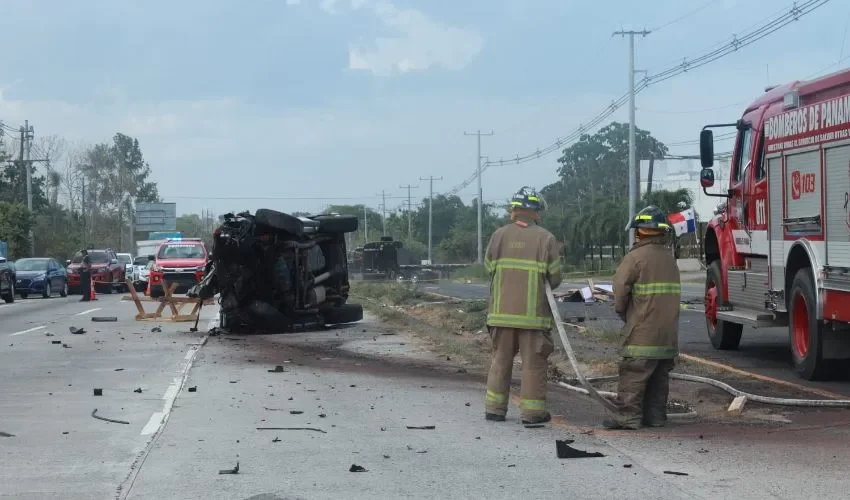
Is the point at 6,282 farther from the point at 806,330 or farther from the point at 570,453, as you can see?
the point at 570,453

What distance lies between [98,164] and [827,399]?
4162 inches

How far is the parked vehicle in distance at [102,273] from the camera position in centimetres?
4400

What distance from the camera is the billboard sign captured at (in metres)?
85.3

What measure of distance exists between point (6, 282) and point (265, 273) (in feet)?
61.7

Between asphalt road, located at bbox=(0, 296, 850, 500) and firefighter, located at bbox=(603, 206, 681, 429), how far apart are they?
286mm

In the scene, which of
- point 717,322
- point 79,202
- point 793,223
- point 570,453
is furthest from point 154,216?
point 570,453

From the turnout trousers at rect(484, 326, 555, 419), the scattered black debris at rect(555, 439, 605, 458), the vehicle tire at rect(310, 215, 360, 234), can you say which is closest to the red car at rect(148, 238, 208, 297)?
the vehicle tire at rect(310, 215, 360, 234)

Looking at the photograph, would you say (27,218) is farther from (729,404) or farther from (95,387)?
(729,404)

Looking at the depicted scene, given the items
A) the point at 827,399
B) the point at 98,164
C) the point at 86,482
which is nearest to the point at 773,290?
the point at 827,399

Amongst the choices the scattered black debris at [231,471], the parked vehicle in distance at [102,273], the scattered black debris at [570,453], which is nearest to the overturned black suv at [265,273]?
the scattered black debris at [231,471]

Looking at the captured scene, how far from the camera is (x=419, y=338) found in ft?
63.4

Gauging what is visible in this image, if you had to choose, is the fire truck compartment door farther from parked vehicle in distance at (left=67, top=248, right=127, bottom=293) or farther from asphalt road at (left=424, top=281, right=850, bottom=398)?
parked vehicle in distance at (left=67, top=248, right=127, bottom=293)

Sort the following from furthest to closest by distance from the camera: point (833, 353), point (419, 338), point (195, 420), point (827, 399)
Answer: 1. point (419, 338)
2. point (833, 353)
3. point (827, 399)
4. point (195, 420)

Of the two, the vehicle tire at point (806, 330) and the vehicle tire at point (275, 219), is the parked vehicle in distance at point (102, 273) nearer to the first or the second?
the vehicle tire at point (275, 219)
